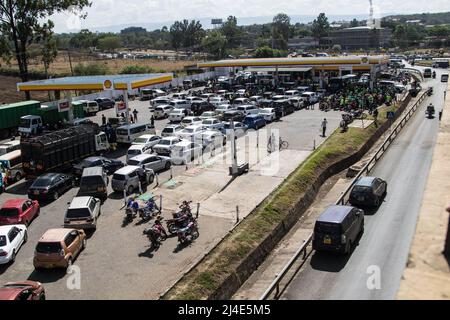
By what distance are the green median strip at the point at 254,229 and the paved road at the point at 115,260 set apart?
673 millimetres

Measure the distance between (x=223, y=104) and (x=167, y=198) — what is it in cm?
2818

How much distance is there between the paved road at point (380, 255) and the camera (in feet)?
56.7

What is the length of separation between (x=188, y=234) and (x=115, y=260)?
3.38 metres

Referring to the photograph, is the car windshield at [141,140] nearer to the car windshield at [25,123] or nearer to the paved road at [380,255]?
the car windshield at [25,123]

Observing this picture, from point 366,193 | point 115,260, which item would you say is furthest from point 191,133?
point 115,260

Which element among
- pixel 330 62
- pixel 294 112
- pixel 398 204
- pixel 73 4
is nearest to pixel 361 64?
pixel 330 62

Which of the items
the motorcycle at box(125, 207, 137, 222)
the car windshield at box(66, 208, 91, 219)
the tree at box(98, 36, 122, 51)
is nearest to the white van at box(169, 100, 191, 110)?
the motorcycle at box(125, 207, 137, 222)

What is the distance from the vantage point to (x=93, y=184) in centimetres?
2566

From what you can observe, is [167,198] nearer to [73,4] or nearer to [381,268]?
[381,268]

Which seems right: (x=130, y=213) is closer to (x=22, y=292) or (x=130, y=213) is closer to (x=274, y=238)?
(x=274, y=238)

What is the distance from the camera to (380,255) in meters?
19.9

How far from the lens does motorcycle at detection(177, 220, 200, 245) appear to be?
67.4 ft

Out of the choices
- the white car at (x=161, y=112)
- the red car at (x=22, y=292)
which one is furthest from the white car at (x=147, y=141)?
the red car at (x=22, y=292)

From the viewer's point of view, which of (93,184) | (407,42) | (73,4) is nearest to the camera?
(93,184)
